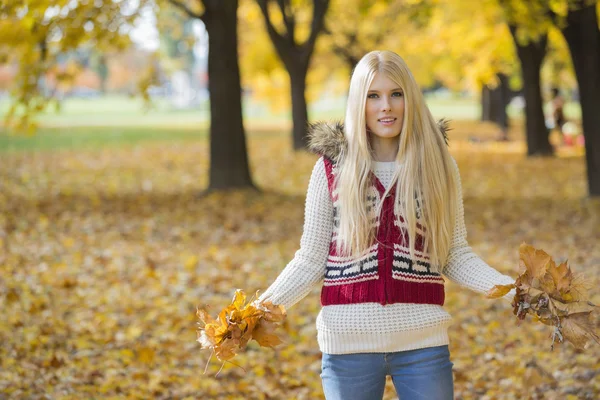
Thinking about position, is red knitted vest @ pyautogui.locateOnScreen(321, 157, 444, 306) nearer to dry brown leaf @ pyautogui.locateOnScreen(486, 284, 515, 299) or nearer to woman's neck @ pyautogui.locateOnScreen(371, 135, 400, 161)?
woman's neck @ pyautogui.locateOnScreen(371, 135, 400, 161)

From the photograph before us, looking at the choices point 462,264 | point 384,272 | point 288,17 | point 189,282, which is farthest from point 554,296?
point 288,17

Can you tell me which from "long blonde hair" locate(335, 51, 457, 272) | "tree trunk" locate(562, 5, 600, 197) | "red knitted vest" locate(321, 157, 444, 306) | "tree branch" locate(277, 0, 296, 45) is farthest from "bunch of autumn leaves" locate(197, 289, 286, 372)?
"tree branch" locate(277, 0, 296, 45)

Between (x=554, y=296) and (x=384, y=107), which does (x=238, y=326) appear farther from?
(x=554, y=296)

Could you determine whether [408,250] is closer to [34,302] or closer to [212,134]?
[34,302]

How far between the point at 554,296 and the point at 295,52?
20416mm

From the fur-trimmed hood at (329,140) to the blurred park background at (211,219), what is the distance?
6.6 inches

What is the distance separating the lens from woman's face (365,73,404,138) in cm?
310

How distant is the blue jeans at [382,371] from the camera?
9.78 ft

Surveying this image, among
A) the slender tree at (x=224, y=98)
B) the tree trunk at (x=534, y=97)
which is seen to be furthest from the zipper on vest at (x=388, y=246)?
the tree trunk at (x=534, y=97)

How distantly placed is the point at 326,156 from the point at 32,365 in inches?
142

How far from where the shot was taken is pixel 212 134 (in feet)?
46.7

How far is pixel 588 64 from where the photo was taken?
496 inches

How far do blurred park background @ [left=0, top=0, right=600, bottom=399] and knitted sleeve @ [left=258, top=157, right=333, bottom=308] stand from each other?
42 cm

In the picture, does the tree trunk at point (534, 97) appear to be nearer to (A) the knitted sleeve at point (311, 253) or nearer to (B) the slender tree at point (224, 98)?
(B) the slender tree at point (224, 98)
